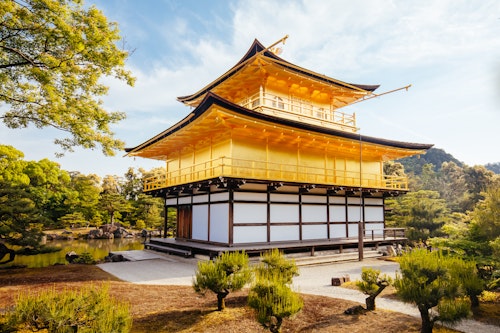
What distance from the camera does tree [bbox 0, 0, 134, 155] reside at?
400 inches

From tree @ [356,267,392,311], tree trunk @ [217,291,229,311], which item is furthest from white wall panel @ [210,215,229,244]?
tree @ [356,267,392,311]

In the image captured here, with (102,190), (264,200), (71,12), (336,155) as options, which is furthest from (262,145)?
(102,190)

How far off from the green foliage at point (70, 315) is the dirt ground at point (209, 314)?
2001mm

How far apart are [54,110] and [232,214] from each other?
8.69 metres

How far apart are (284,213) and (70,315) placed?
42.8 ft

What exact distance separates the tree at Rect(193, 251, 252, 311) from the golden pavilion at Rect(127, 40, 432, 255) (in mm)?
6174

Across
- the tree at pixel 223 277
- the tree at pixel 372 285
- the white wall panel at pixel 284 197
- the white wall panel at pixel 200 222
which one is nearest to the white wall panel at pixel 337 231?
the white wall panel at pixel 284 197

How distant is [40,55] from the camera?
10.5 metres

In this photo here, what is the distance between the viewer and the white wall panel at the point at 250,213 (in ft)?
49.8

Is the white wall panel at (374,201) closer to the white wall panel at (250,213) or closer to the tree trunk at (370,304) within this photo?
the white wall panel at (250,213)

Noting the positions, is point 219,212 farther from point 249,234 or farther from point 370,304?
point 370,304

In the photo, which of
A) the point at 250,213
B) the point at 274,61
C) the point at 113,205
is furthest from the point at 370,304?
the point at 113,205

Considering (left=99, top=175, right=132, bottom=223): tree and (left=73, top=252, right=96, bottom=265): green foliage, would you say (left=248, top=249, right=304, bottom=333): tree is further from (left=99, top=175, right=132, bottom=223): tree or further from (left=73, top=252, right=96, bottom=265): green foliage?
(left=99, top=175, right=132, bottom=223): tree

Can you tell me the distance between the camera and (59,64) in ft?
34.4
